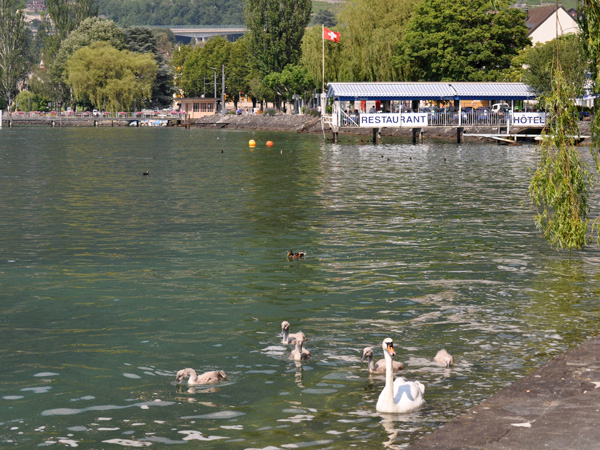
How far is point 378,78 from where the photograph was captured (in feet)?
340

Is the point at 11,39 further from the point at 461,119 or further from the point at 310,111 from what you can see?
the point at 461,119

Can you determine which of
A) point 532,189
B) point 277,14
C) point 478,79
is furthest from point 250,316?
point 277,14

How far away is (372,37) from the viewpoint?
339 feet

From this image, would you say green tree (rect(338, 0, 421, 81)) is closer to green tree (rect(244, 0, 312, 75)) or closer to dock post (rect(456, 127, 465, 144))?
dock post (rect(456, 127, 465, 144))

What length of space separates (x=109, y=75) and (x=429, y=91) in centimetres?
8869

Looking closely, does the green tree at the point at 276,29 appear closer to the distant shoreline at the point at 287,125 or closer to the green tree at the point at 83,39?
Answer: the distant shoreline at the point at 287,125

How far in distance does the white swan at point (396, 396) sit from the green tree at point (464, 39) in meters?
87.0

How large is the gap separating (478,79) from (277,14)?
51.4 meters

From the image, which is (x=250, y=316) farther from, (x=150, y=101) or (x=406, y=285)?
(x=150, y=101)

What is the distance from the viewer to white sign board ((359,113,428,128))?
84.8 meters

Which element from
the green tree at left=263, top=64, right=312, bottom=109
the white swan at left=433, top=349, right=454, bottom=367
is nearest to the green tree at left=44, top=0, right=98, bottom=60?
the green tree at left=263, top=64, right=312, bottom=109

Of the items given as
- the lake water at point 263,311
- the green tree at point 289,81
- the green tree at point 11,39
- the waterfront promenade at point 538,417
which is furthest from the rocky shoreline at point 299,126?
the waterfront promenade at point 538,417

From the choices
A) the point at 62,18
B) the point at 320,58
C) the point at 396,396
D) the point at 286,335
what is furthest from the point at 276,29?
the point at 396,396

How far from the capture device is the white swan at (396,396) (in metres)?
11.5
